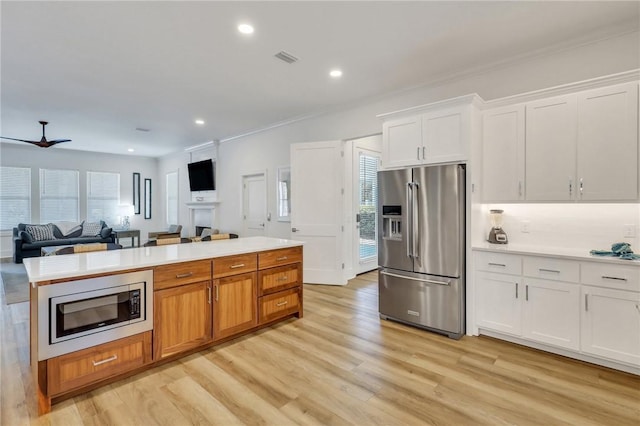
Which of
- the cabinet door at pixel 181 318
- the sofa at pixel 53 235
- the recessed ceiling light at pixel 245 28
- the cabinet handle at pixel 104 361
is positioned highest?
the recessed ceiling light at pixel 245 28

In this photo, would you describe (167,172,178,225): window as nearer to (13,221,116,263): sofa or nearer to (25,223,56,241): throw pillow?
(13,221,116,263): sofa

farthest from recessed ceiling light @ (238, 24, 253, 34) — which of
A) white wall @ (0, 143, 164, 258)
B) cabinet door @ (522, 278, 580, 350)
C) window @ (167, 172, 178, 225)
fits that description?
white wall @ (0, 143, 164, 258)

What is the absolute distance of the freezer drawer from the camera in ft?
10.2

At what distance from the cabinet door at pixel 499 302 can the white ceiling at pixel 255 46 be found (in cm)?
234

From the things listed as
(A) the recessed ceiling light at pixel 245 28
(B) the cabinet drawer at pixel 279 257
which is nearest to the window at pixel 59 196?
(B) the cabinet drawer at pixel 279 257

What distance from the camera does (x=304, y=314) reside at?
12.5ft

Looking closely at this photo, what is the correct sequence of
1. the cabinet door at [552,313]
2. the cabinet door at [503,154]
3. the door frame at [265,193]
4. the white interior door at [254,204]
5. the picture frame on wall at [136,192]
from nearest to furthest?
the cabinet door at [552,313] → the cabinet door at [503,154] → the door frame at [265,193] → the white interior door at [254,204] → the picture frame on wall at [136,192]

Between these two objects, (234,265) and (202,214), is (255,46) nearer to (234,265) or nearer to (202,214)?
(234,265)

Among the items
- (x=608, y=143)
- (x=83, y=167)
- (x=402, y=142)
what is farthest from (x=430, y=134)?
(x=83, y=167)

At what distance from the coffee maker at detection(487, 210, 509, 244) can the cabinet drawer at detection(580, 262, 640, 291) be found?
79cm

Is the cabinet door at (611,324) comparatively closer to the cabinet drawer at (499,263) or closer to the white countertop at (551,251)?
the white countertop at (551,251)

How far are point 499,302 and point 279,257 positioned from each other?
7.47ft

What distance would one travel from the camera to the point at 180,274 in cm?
261

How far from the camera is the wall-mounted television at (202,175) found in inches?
299
